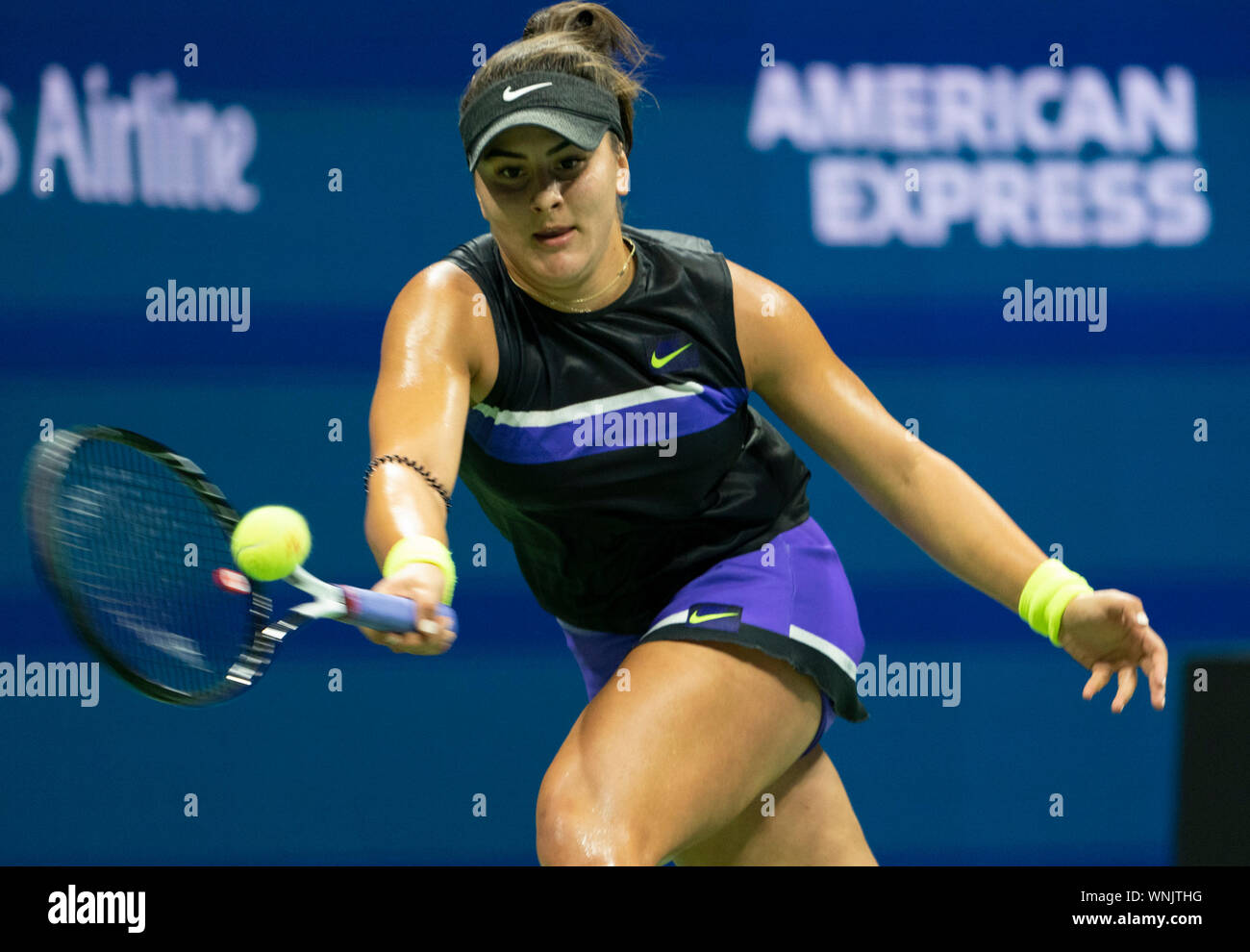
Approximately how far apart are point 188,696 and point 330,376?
1.77 m

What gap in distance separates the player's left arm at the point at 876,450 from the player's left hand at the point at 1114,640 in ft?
0.12

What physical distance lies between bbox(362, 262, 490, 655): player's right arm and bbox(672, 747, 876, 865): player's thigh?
29.2 inches

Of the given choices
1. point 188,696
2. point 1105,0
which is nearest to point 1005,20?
point 1105,0

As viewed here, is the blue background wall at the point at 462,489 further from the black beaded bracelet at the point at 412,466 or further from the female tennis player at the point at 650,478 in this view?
the black beaded bracelet at the point at 412,466

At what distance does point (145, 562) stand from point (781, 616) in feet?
2.85

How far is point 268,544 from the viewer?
4.72ft

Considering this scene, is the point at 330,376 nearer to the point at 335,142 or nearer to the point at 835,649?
the point at 335,142

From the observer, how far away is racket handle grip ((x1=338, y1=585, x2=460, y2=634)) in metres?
1.48

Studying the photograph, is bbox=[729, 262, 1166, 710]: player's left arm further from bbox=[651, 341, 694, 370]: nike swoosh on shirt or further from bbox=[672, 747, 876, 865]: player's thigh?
bbox=[672, 747, 876, 865]: player's thigh

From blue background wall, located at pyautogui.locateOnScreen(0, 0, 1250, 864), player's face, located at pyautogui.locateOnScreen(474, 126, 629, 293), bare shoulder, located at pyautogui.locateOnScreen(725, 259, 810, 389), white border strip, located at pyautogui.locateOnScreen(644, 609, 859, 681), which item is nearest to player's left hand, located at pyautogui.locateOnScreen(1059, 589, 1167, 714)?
white border strip, located at pyautogui.locateOnScreen(644, 609, 859, 681)

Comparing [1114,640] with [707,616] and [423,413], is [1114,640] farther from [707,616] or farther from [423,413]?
[423,413]

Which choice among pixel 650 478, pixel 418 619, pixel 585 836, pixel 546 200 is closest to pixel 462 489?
pixel 650 478

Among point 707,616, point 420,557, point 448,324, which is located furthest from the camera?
point 707,616

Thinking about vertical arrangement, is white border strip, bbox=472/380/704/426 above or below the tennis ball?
above
